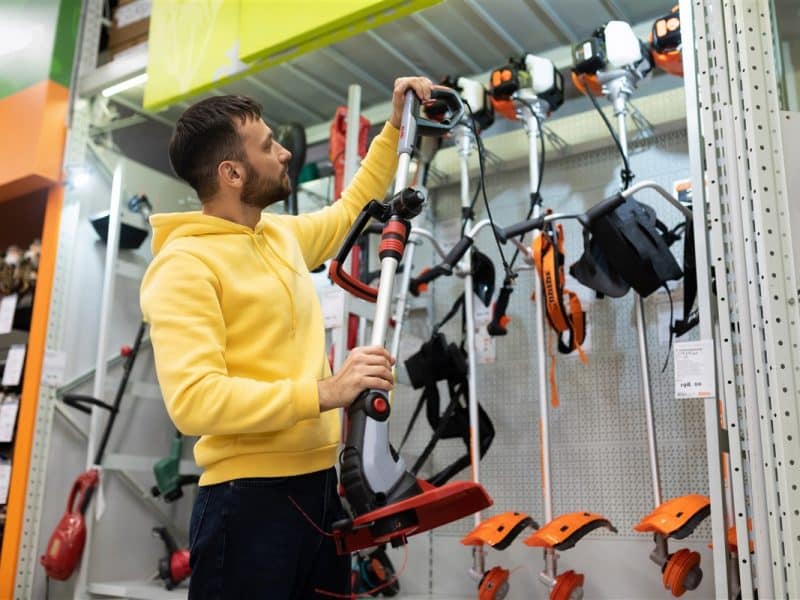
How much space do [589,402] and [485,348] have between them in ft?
1.69

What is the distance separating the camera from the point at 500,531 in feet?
8.31

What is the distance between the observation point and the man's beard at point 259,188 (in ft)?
5.62

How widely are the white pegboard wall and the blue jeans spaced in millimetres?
1717

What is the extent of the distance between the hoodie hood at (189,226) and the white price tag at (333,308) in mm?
1184

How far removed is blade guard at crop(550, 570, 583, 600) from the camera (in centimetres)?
250

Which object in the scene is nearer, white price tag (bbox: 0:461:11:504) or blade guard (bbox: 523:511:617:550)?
blade guard (bbox: 523:511:617:550)

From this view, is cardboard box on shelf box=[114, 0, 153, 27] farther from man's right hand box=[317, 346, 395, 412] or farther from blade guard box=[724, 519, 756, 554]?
blade guard box=[724, 519, 756, 554]

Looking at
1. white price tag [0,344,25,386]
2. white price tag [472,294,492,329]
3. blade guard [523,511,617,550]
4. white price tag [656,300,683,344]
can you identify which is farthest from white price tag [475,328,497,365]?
white price tag [0,344,25,386]

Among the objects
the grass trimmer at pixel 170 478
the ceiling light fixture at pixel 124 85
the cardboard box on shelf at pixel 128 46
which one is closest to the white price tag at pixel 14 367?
the grass trimmer at pixel 170 478

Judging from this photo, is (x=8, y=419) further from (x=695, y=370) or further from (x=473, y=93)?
(x=695, y=370)

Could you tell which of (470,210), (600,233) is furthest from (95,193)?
(600,233)

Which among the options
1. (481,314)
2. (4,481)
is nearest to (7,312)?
(4,481)

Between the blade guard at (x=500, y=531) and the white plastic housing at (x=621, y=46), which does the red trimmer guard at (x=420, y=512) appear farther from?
the white plastic housing at (x=621, y=46)

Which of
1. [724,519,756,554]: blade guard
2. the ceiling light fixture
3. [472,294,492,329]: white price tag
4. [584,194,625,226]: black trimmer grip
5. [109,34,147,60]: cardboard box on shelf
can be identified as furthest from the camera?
[109,34,147,60]: cardboard box on shelf
